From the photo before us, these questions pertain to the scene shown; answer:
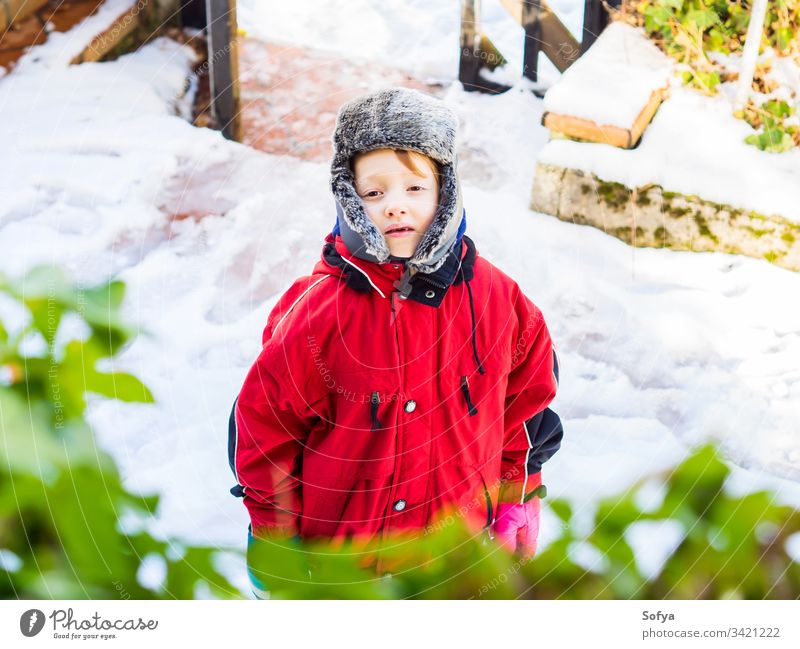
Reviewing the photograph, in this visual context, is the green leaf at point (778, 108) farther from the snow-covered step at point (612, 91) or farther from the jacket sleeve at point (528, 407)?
the jacket sleeve at point (528, 407)

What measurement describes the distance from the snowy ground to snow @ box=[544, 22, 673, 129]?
0.07 metres

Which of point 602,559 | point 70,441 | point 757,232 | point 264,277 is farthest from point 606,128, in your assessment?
point 70,441

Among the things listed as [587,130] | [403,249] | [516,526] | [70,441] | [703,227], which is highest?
[70,441]

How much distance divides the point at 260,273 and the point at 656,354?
24.5 inches

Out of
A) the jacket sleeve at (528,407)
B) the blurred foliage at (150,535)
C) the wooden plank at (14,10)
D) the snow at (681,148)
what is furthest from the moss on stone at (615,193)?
the blurred foliage at (150,535)

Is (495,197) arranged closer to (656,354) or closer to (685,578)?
(656,354)

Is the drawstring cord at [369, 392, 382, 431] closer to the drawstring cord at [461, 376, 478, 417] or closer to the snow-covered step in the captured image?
the drawstring cord at [461, 376, 478, 417]

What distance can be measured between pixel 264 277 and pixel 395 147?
23.1 inches

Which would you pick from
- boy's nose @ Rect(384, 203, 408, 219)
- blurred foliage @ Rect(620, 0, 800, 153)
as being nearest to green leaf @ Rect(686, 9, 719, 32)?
blurred foliage @ Rect(620, 0, 800, 153)

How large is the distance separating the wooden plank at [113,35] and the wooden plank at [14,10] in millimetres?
120

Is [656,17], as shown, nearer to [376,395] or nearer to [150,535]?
[376,395]

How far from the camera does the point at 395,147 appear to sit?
0.87 meters

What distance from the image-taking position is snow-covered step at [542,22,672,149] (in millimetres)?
1403

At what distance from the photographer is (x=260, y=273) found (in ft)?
4.64
